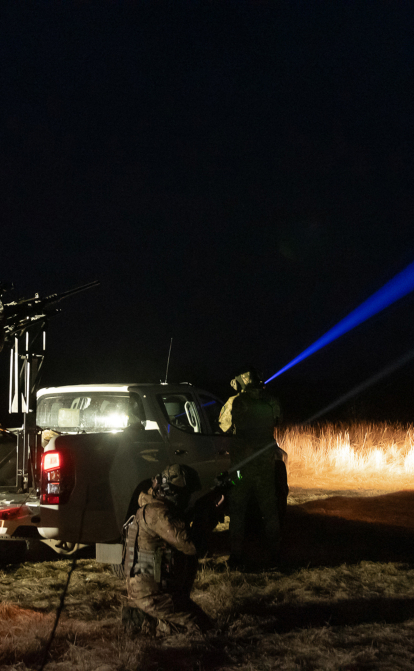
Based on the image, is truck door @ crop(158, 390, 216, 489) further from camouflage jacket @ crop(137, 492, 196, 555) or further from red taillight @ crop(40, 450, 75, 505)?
camouflage jacket @ crop(137, 492, 196, 555)

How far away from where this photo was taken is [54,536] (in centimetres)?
497

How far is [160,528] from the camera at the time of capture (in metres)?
4.41

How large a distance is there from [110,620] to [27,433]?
5.70ft

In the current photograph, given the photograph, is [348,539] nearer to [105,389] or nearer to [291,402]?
[105,389]

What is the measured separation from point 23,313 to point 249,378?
2.29 m

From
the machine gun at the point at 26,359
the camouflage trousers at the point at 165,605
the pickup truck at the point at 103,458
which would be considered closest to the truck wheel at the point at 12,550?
the pickup truck at the point at 103,458

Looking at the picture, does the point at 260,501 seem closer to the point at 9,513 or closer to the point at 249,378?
the point at 249,378

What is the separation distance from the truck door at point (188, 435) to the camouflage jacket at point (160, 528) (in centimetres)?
149

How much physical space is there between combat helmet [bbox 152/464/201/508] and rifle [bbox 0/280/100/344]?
2.23m

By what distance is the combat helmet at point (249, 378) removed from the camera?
255 inches

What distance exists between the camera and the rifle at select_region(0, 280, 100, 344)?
5945 millimetres

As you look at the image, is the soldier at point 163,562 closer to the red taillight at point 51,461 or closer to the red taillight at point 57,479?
the red taillight at point 57,479

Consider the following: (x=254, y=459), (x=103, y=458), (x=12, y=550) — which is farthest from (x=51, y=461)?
(x=254, y=459)

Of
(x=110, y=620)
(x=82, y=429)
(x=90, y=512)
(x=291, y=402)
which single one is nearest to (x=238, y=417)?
(x=82, y=429)
